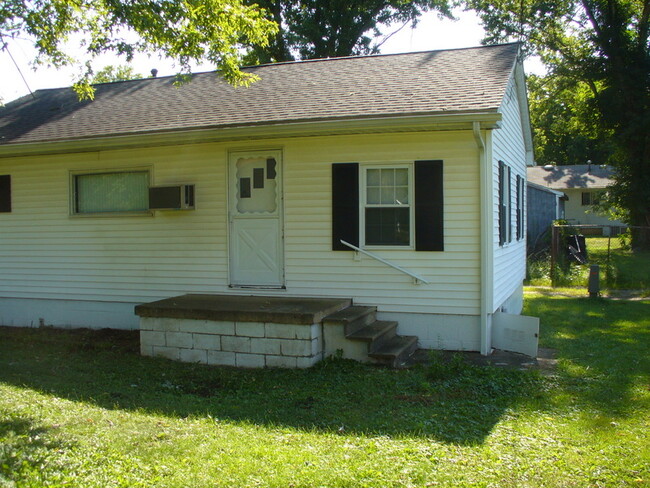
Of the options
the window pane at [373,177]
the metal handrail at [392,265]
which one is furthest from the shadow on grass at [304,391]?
the window pane at [373,177]

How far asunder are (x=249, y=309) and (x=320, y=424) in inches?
101

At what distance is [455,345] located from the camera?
7973 mm

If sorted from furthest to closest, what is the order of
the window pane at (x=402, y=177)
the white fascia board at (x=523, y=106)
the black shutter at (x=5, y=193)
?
the white fascia board at (x=523, y=106) < the black shutter at (x=5, y=193) < the window pane at (x=402, y=177)

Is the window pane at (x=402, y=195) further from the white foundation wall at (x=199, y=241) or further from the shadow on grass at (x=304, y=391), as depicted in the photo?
the shadow on grass at (x=304, y=391)

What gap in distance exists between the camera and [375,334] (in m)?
7.32

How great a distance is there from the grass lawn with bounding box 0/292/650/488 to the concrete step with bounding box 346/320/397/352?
336 millimetres

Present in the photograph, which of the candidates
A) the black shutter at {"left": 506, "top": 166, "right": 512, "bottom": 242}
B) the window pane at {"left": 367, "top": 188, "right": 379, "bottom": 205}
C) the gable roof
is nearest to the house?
the window pane at {"left": 367, "top": 188, "right": 379, "bottom": 205}

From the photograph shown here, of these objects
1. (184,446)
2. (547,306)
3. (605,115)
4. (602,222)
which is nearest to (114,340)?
(184,446)

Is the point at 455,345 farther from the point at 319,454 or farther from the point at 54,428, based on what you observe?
the point at 54,428

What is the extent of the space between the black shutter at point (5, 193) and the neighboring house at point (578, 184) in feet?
109

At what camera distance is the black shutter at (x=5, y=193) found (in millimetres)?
10336

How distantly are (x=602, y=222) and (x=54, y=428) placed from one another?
3916cm

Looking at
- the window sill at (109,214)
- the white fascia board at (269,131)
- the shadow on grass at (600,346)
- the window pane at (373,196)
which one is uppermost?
the white fascia board at (269,131)

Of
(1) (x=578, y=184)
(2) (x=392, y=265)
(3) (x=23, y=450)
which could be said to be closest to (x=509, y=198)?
(2) (x=392, y=265)
